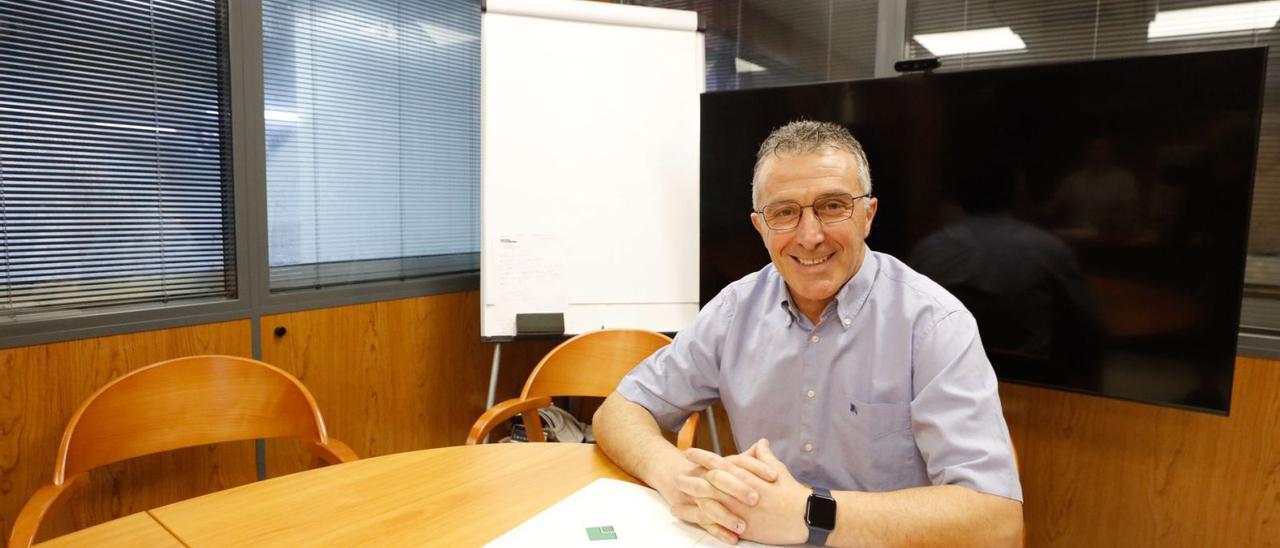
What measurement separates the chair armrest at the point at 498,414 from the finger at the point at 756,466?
799 millimetres

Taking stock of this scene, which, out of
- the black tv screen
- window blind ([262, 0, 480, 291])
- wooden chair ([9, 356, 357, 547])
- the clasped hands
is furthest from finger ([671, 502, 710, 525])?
window blind ([262, 0, 480, 291])

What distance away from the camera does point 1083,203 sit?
196cm

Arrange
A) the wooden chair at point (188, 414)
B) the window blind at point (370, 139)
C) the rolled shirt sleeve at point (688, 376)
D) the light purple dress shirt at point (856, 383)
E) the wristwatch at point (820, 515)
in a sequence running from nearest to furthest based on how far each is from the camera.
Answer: the wristwatch at point (820, 515) → the light purple dress shirt at point (856, 383) → the rolled shirt sleeve at point (688, 376) → the wooden chair at point (188, 414) → the window blind at point (370, 139)

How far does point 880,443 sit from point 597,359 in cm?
110

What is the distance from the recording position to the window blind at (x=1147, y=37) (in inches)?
80.0

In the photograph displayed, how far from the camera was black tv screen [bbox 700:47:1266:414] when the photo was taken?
177cm

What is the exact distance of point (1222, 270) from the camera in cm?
177

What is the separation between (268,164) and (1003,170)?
2418mm

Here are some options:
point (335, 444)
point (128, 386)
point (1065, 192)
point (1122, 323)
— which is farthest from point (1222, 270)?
point (128, 386)

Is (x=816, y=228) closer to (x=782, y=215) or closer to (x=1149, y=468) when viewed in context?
(x=782, y=215)

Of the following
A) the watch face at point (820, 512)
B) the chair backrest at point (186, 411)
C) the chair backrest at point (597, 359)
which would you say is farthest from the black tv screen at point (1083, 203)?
the chair backrest at point (186, 411)

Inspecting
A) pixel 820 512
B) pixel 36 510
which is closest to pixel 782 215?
pixel 820 512

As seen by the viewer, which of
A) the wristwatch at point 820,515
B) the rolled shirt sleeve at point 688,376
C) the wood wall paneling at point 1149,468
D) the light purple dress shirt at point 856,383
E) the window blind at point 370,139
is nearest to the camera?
the wristwatch at point 820,515

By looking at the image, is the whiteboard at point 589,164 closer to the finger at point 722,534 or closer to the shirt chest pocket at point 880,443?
the shirt chest pocket at point 880,443
